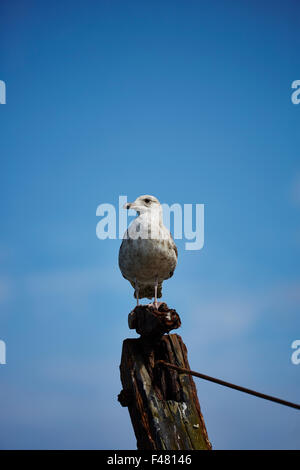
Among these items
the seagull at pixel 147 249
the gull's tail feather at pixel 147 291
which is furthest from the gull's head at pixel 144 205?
the gull's tail feather at pixel 147 291

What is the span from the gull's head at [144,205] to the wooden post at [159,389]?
305 centimetres

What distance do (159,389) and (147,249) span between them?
2.95 metres

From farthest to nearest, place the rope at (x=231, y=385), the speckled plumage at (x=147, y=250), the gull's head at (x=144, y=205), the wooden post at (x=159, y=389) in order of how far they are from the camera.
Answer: the gull's head at (x=144, y=205) → the speckled plumage at (x=147, y=250) → the wooden post at (x=159, y=389) → the rope at (x=231, y=385)

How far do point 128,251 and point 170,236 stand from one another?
97cm

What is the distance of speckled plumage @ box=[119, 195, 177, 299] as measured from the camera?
25.3 feet

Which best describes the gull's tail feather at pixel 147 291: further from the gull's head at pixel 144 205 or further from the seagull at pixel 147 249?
the gull's head at pixel 144 205

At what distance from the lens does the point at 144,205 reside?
27.7 ft

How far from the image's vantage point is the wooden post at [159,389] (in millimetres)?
4840

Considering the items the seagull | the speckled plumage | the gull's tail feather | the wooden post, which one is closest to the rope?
the wooden post

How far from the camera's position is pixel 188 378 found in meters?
5.32

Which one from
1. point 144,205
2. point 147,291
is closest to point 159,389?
point 147,291

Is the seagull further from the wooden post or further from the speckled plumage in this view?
the wooden post

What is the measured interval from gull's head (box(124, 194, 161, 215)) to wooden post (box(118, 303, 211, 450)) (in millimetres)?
3048
